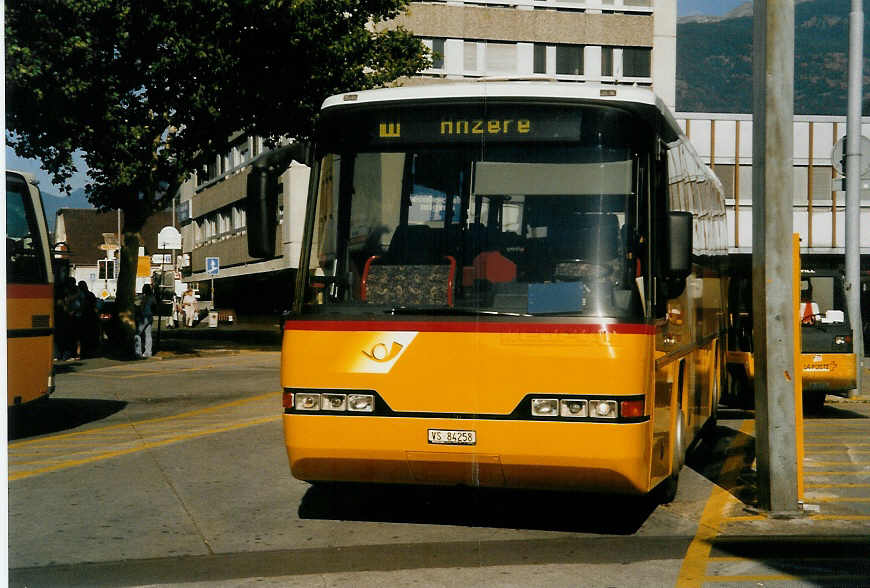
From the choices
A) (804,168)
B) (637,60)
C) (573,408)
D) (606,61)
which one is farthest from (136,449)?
(804,168)

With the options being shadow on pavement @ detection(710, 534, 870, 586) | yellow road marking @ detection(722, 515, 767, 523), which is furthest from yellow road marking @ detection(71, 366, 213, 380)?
shadow on pavement @ detection(710, 534, 870, 586)

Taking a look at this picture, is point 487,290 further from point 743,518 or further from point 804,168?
point 804,168

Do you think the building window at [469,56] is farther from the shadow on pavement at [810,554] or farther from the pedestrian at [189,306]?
the shadow on pavement at [810,554]

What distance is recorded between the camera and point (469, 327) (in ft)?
22.1

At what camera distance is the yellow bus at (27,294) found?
1138 centimetres

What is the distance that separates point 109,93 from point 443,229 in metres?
18.4

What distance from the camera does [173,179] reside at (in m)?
26.6

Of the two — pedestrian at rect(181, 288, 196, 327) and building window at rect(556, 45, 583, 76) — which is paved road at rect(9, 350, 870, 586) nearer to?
building window at rect(556, 45, 583, 76)

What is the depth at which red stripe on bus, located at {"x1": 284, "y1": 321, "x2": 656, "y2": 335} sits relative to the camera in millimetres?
6594

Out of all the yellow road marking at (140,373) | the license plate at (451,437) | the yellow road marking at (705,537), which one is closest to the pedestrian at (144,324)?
the yellow road marking at (140,373)

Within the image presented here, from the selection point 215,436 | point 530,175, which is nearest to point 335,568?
point 530,175

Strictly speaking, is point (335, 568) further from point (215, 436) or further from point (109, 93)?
point (109, 93)

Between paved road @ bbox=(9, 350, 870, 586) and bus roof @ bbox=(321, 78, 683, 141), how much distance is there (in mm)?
2715

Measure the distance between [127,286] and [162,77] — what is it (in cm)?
578
